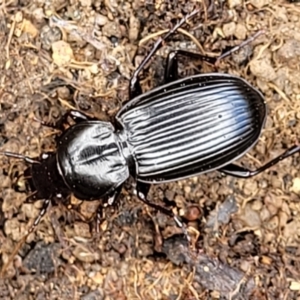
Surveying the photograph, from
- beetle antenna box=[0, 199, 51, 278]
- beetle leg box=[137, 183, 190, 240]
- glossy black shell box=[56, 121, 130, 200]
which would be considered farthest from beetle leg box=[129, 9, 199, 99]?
beetle antenna box=[0, 199, 51, 278]

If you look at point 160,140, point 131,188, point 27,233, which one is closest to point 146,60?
point 160,140

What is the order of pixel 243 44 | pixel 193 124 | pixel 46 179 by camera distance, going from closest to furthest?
pixel 193 124
pixel 46 179
pixel 243 44

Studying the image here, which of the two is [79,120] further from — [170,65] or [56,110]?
[170,65]

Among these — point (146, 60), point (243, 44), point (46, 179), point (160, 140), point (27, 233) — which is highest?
point (146, 60)

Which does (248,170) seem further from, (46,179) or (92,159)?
(46,179)

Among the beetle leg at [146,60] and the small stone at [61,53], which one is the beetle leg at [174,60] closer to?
the beetle leg at [146,60]

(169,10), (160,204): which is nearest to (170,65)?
(169,10)
